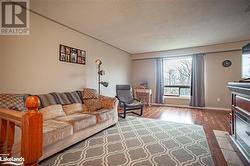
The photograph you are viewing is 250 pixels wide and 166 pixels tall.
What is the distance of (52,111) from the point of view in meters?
2.62

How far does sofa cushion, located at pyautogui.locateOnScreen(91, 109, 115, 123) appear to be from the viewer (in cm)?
292

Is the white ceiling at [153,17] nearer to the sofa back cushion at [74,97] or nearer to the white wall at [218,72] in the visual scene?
the white wall at [218,72]

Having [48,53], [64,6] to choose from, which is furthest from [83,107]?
[64,6]

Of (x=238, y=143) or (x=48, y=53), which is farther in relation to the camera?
(x=48, y=53)

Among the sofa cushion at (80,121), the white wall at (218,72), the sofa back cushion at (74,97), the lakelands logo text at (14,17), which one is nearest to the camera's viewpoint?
the sofa cushion at (80,121)

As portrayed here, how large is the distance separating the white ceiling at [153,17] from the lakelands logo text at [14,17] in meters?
0.19

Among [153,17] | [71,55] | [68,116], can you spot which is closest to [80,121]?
[68,116]

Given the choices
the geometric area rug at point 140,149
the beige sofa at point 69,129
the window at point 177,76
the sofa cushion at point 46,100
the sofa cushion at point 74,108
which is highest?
the window at point 177,76

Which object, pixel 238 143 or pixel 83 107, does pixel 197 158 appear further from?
pixel 83 107

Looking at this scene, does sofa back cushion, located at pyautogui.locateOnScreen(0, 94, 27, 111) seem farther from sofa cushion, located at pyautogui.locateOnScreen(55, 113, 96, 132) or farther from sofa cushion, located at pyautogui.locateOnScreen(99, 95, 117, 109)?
sofa cushion, located at pyautogui.locateOnScreen(99, 95, 117, 109)

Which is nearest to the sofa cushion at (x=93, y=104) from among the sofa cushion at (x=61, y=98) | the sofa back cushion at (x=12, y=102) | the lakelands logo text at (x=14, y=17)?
the sofa cushion at (x=61, y=98)

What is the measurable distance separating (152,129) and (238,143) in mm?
1538

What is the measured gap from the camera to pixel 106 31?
159 inches

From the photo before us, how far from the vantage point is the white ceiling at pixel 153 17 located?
263 centimetres
